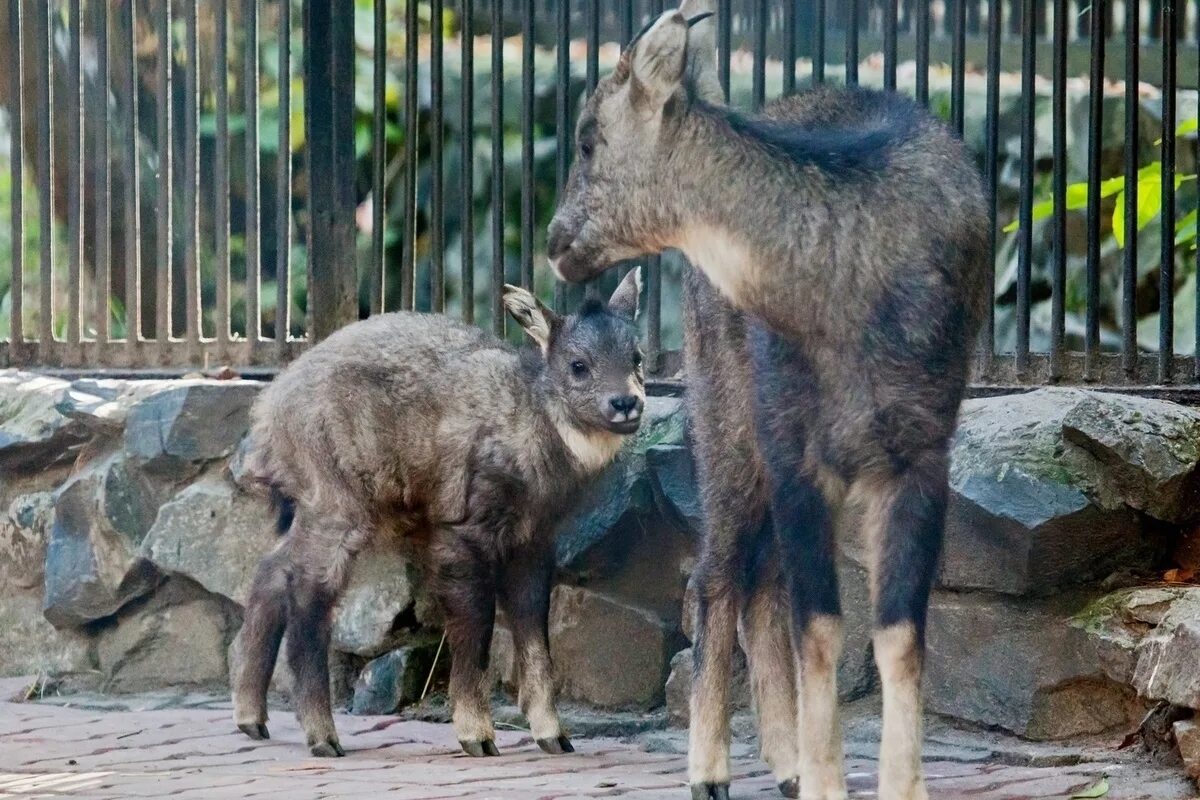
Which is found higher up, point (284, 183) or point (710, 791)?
point (284, 183)

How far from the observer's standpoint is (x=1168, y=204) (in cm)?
580

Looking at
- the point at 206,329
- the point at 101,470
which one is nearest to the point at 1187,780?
the point at 101,470

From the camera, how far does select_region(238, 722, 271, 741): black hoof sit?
5902mm

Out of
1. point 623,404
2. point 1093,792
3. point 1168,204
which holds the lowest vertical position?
point 1093,792

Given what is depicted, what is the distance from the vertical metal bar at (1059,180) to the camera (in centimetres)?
585

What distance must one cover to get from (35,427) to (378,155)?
1.87m

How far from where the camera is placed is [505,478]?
595 cm

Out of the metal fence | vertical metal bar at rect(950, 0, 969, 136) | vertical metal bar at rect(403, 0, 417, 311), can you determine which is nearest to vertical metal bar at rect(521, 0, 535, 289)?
the metal fence

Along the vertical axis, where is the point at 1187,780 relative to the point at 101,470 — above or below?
below

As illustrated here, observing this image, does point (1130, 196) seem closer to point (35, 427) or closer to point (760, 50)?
point (760, 50)

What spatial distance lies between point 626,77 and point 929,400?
123 cm

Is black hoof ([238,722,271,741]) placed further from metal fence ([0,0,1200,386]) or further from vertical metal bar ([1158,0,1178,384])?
vertical metal bar ([1158,0,1178,384])

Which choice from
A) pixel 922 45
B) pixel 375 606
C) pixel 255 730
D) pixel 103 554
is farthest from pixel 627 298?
pixel 103 554

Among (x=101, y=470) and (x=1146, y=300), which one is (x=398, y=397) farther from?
(x=1146, y=300)
